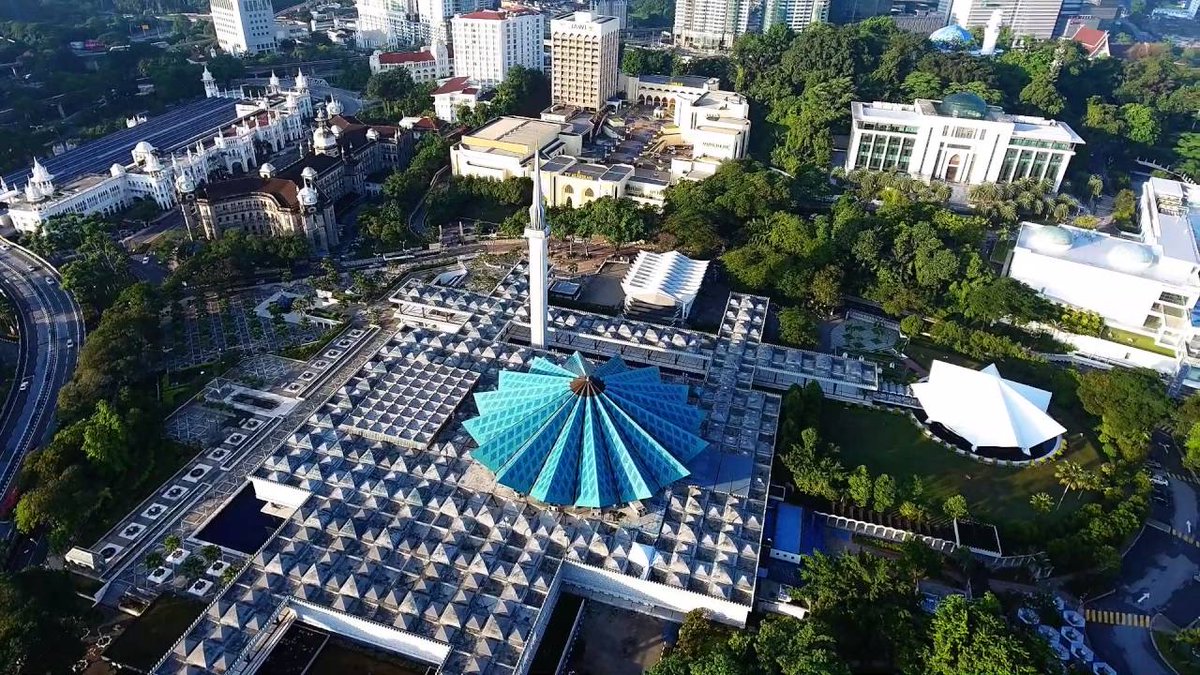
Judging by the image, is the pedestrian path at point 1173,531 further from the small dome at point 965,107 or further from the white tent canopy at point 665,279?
the small dome at point 965,107

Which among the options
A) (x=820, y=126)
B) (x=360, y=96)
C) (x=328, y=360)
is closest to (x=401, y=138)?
(x=360, y=96)

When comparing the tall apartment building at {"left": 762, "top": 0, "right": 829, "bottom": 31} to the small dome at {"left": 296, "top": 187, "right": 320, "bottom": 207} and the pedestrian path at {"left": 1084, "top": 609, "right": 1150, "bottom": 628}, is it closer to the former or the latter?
the small dome at {"left": 296, "top": 187, "right": 320, "bottom": 207}

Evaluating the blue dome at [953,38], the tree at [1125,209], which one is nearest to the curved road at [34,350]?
the tree at [1125,209]

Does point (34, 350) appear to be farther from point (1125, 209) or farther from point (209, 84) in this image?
point (1125, 209)

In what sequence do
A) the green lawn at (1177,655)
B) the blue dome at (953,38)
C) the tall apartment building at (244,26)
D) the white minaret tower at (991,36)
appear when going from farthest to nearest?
1. the tall apartment building at (244,26)
2. the blue dome at (953,38)
3. the white minaret tower at (991,36)
4. the green lawn at (1177,655)

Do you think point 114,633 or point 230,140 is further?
point 230,140

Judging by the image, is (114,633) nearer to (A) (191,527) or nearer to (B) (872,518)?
(A) (191,527)
